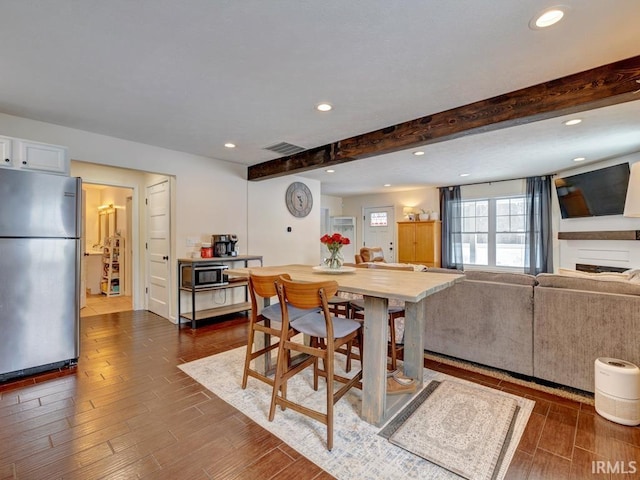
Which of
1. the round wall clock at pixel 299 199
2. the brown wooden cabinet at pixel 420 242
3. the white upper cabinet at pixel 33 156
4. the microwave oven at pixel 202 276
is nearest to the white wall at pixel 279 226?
the round wall clock at pixel 299 199

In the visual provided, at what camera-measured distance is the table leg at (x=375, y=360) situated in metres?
1.93

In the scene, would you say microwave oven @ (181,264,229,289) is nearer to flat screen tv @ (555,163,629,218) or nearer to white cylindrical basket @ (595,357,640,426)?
white cylindrical basket @ (595,357,640,426)

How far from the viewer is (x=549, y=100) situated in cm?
242

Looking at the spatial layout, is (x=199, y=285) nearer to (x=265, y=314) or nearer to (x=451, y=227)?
(x=265, y=314)

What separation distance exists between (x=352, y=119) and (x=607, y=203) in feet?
14.2

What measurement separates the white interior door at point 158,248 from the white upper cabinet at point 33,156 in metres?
1.51

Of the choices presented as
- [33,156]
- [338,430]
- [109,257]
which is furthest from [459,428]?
[109,257]

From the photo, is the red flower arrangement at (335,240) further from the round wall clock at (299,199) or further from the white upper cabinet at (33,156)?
the round wall clock at (299,199)

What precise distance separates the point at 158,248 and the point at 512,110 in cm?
492

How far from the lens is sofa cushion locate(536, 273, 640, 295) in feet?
7.16

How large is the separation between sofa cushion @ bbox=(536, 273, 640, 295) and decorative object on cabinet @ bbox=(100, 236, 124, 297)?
23.1 feet

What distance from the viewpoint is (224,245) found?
4.62 metres

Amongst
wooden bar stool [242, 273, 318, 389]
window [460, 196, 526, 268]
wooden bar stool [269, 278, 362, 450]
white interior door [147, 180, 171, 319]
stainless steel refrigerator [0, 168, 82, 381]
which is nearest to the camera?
wooden bar stool [269, 278, 362, 450]

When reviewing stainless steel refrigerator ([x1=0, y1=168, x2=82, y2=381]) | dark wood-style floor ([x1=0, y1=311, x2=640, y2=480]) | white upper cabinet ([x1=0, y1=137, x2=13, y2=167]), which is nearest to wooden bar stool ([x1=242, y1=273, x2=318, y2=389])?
dark wood-style floor ([x1=0, y1=311, x2=640, y2=480])
